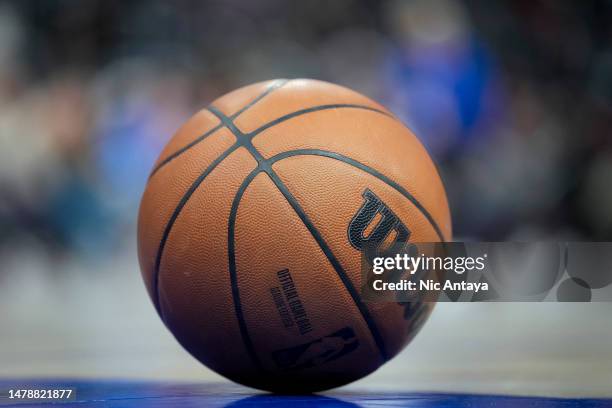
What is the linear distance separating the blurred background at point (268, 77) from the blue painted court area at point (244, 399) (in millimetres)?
3193

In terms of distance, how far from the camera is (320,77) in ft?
23.5

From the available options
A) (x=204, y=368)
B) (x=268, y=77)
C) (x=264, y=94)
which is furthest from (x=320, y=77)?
(x=264, y=94)

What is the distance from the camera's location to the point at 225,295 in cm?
198

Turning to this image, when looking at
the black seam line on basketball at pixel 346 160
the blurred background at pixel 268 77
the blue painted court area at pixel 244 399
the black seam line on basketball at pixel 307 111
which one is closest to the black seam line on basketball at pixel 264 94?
the black seam line on basketball at pixel 307 111

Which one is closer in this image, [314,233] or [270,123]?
[314,233]

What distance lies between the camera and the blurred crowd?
6.42 metres

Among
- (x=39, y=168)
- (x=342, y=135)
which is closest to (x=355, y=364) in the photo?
(x=342, y=135)

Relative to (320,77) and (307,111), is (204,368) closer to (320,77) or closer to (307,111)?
(307,111)

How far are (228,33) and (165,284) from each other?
216 inches

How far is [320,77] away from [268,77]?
1.62 feet

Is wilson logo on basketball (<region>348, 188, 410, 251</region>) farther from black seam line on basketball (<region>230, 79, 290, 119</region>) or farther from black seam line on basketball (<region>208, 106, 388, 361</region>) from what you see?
black seam line on basketball (<region>230, 79, 290, 119</region>)

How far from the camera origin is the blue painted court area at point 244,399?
2016 millimetres

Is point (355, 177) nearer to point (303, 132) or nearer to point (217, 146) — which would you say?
point (303, 132)

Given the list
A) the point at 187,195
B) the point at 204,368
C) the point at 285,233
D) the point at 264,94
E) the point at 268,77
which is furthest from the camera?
the point at 268,77
